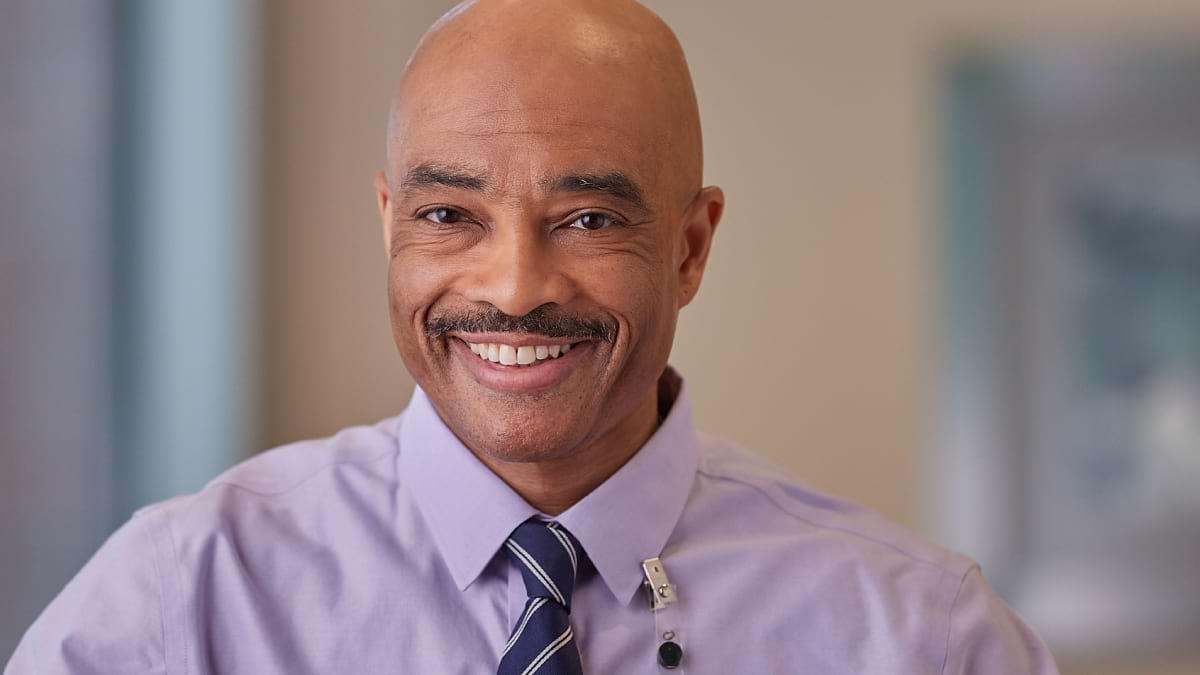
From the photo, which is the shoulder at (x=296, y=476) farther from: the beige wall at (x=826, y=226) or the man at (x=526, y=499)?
the beige wall at (x=826, y=226)

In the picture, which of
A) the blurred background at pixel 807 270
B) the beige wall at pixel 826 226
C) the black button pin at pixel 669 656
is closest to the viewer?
the black button pin at pixel 669 656

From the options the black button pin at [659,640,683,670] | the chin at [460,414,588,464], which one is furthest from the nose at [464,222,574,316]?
the black button pin at [659,640,683,670]

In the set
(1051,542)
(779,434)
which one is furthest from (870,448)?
(1051,542)

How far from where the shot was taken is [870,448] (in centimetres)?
299

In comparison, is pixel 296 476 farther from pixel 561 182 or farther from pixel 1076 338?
pixel 1076 338

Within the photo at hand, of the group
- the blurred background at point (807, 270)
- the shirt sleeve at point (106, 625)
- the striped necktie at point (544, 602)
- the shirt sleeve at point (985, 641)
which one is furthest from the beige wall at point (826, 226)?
the shirt sleeve at point (106, 625)

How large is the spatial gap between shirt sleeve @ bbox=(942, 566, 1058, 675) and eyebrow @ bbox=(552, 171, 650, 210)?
53cm

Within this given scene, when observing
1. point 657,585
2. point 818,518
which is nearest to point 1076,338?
point 818,518

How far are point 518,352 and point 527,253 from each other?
93mm

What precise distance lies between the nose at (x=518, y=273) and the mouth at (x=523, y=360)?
4 centimetres

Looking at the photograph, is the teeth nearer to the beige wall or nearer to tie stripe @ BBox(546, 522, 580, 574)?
tie stripe @ BBox(546, 522, 580, 574)

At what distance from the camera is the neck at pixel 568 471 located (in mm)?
1362

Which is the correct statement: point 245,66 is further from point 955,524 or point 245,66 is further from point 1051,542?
point 1051,542

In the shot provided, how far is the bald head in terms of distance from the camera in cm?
123
